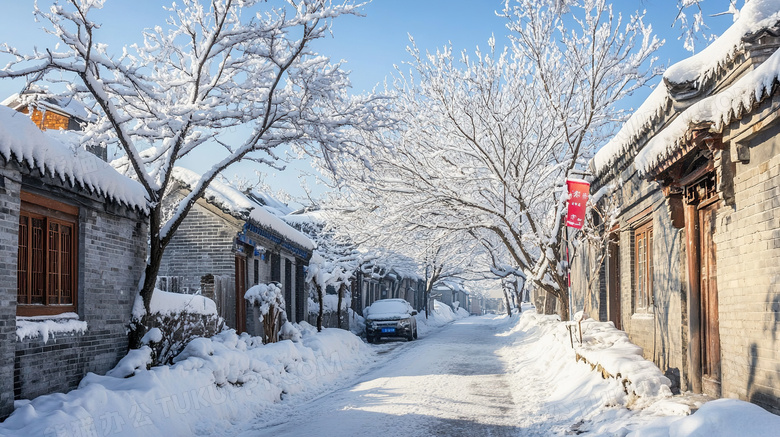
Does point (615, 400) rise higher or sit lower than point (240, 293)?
lower

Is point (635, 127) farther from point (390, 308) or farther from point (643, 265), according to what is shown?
point (390, 308)

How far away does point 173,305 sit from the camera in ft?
37.0

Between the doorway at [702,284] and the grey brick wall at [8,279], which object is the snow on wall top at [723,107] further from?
the grey brick wall at [8,279]

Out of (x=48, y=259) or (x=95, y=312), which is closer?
(x=48, y=259)

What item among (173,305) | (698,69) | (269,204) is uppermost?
(269,204)

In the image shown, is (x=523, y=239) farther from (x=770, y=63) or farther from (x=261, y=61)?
(x=770, y=63)

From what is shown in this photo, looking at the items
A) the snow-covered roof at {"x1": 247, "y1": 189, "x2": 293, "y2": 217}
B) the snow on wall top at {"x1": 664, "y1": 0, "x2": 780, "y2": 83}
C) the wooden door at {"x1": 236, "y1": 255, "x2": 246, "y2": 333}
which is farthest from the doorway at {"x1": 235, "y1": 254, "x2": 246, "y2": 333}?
the snow on wall top at {"x1": 664, "y1": 0, "x2": 780, "y2": 83}

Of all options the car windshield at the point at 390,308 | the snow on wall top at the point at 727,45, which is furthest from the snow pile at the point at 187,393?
the car windshield at the point at 390,308

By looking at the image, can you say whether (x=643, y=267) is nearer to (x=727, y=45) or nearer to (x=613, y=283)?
(x=613, y=283)

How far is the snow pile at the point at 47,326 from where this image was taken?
24.0 ft

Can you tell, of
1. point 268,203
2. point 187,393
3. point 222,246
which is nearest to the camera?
point 187,393

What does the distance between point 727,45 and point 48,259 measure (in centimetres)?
880

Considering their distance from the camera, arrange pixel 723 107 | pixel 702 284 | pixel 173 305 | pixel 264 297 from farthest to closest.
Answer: pixel 264 297, pixel 173 305, pixel 702 284, pixel 723 107

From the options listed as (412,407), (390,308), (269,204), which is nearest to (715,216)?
(412,407)
